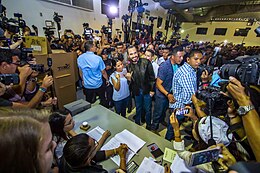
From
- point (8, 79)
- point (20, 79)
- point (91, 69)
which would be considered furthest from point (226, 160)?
→ point (91, 69)

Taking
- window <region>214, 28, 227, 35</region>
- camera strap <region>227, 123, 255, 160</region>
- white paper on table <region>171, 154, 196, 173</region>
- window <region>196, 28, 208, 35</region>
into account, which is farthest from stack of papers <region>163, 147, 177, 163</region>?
window <region>196, 28, 208, 35</region>

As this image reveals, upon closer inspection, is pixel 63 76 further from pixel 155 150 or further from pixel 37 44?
pixel 155 150

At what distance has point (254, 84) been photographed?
30.0 inches

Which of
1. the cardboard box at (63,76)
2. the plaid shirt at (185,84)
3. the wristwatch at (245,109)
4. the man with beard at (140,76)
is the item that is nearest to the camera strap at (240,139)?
the wristwatch at (245,109)

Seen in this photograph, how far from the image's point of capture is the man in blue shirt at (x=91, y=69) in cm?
238

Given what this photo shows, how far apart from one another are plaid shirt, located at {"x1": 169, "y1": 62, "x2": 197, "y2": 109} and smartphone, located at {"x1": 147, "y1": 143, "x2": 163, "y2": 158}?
0.80 meters

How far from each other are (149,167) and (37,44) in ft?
7.74

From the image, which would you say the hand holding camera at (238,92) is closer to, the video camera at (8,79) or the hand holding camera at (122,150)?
the hand holding camera at (122,150)

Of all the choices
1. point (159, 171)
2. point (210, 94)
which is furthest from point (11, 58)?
point (210, 94)

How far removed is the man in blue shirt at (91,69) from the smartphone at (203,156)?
215 cm

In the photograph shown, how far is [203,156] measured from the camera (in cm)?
56

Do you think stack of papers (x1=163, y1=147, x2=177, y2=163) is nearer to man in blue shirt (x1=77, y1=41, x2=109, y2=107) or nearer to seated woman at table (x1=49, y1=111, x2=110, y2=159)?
seated woman at table (x1=49, y1=111, x2=110, y2=159)

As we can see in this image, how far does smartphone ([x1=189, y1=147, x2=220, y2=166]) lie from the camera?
55cm

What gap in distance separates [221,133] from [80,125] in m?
1.27
